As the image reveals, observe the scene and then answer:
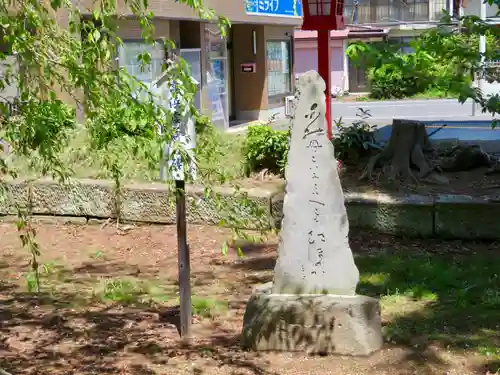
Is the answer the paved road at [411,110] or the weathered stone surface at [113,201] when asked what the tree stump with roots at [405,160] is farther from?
the paved road at [411,110]

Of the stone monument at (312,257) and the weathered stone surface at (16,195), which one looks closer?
the stone monument at (312,257)

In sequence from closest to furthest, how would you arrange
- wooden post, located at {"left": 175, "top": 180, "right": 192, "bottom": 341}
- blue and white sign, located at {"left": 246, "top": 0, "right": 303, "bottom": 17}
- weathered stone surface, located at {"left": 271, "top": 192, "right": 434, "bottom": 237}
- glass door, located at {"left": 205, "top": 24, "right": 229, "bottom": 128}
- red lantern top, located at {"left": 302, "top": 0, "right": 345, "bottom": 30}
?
wooden post, located at {"left": 175, "top": 180, "right": 192, "bottom": 341} < weathered stone surface, located at {"left": 271, "top": 192, "right": 434, "bottom": 237} < red lantern top, located at {"left": 302, "top": 0, "right": 345, "bottom": 30} < glass door, located at {"left": 205, "top": 24, "right": 229, "bottom": 128} < blue and white sign, located at {"left": 246, "top": 0, "right": 303, "bottom": 17}

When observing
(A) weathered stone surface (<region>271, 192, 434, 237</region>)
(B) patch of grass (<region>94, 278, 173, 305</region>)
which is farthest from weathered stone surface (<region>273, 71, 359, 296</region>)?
(A) weathered stone surface (<region>271, 192, 434, 237</region>)

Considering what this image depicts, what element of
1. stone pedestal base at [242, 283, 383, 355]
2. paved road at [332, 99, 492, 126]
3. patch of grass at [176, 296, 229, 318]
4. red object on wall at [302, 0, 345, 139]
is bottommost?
patch of grass at [176, 296, 229, 318]

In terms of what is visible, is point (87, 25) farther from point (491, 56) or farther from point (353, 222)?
point (353, 222)

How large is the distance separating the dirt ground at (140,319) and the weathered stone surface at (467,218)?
390 millimetres

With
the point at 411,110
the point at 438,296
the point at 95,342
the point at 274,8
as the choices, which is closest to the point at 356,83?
the point at 411,110

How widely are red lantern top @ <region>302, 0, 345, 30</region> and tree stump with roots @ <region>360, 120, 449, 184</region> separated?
5.12 ft

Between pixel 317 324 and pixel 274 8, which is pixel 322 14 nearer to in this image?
pixel 317 324

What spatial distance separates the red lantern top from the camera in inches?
405

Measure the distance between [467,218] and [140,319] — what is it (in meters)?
3.76

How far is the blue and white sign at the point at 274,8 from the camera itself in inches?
854

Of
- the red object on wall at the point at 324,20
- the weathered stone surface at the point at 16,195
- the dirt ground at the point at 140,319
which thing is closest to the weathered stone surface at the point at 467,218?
the dirt ground at the point at 140,319

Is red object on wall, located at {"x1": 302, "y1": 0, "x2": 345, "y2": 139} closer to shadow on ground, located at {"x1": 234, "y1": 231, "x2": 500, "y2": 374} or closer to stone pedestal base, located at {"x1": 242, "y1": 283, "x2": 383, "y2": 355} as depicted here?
shadow on ground, located at {"x1": 234, "y1": 231, "x2": 500, "y2": 374}
